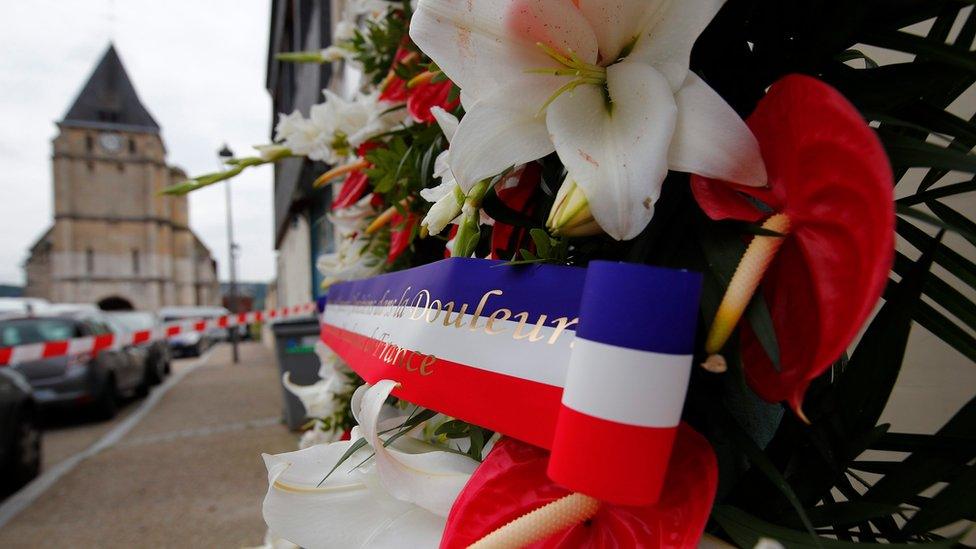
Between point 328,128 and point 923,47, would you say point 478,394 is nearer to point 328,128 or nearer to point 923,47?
point 923,47

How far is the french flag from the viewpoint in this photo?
358 mm

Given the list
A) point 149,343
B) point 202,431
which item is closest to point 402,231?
point 202,431

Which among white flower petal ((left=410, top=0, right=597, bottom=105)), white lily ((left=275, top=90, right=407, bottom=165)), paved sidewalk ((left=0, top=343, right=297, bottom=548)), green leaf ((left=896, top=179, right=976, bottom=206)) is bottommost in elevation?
paved sidewalk ((left=0, top=343, right=297, bottom=548))

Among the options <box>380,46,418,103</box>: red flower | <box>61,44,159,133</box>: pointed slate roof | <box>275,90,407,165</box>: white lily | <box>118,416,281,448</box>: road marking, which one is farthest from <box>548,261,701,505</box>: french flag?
<box>61,44,159,133</box>: pointed slate roof

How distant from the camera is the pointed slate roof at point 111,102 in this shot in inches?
1532

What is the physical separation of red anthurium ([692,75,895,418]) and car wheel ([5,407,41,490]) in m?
5.61

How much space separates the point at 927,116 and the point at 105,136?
158 feet

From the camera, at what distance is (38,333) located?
21.9 feet

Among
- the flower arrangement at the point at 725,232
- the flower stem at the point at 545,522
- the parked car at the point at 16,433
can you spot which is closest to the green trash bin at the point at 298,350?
the parked car at the point at 16,433

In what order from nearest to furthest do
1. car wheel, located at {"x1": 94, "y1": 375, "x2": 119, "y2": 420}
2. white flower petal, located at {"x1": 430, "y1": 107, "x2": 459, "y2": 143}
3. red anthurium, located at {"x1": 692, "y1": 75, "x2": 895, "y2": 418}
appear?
red anthurium, located at {"x1": 692, "y1": 75, "x2": 895, "y2": 418}
white flower petal, located at {"x1": 430, "y1": 107, "x2": 459, "y2": 143}
car wheel, located at {"x1": 94, "y1": 375, "x2": 119, "y2": 420}

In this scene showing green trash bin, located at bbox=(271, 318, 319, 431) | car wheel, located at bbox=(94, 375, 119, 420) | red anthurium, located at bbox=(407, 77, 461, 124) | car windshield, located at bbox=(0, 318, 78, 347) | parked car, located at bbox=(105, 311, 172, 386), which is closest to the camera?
red anthurium, located at bbox=(407, 77, 461, 124)

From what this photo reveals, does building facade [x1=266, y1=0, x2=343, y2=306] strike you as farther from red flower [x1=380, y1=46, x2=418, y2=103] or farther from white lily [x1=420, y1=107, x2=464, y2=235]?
white lily [x1=420, y1=107, x2=464, y2=235]

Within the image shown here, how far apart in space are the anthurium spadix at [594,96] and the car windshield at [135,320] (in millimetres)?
11474

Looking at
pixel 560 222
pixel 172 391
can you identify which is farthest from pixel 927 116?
pixel 172 391
